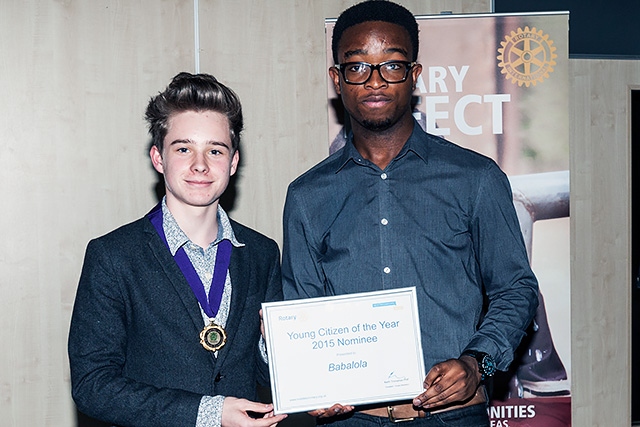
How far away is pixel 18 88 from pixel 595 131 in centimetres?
337

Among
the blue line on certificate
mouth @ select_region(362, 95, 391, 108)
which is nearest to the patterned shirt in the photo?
the blue line on certificate

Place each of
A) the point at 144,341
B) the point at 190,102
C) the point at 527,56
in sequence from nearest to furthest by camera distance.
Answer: the point at 144,341 → the point at 190,102 → the point at 527,56

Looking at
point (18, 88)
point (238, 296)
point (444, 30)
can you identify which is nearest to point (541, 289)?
point (444, 30)

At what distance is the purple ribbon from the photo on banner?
1.52m

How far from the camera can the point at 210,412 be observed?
2.11 meters

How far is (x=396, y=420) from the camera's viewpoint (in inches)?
88.9

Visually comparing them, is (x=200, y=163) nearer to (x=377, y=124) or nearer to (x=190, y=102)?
(x=190, y=102)

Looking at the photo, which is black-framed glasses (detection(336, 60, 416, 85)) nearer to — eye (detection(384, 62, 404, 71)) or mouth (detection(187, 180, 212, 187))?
eye (detection(384, 62, 404, 71))

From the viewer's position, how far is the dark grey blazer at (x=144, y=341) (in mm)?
2113

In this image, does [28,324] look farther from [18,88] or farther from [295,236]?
[295,236]

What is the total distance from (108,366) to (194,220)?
0.49 metres

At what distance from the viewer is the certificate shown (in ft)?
7.10

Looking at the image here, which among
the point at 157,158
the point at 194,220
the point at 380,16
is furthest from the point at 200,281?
the point at 380,16

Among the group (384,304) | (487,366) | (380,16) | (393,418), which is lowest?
(393,418)
